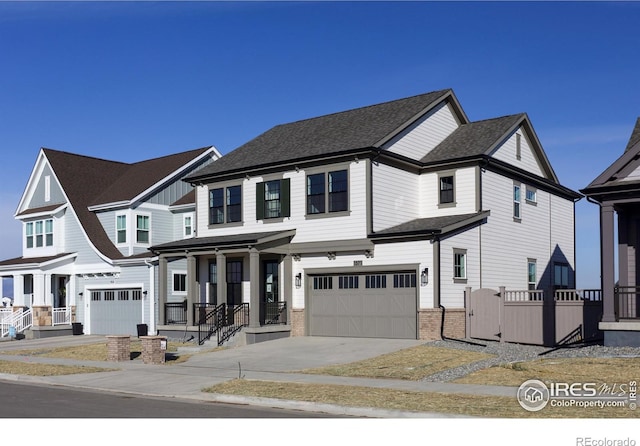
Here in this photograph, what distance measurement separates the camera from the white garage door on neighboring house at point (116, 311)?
37537mm

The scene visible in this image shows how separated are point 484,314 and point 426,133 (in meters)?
8.72

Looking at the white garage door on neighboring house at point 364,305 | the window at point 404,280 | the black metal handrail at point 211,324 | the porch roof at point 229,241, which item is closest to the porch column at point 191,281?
the porch roof at point 229,241

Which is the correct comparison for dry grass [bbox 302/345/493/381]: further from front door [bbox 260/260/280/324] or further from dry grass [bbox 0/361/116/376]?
front door [bbox 260/260/280/324]

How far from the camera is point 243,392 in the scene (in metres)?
17.1

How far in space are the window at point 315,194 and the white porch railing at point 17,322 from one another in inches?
→ 681

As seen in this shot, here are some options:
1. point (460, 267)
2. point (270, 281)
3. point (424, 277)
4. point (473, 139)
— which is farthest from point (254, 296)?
point (473, 139)

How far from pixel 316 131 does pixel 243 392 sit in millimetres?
18798

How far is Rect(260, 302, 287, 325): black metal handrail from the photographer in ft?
101

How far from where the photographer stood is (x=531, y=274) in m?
33.7

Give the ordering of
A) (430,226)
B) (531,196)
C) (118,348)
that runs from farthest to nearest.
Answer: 1. (531,196)
2. (430,226)
3. (118,348)

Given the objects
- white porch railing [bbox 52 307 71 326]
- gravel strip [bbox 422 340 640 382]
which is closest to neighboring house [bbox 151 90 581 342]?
gravel strip [bbox 422 340 640 382]

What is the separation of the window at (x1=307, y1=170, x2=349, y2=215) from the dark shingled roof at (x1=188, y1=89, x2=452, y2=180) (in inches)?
36.0

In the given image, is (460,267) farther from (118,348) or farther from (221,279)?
(118,348)

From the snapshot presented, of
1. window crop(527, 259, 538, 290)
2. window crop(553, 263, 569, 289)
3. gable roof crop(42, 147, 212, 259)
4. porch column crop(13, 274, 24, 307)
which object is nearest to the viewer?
window crop(527, 259, 538, 290)
